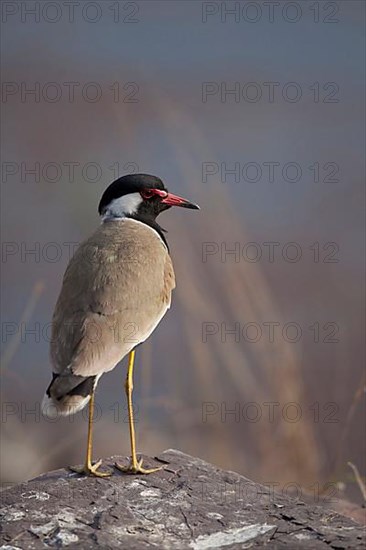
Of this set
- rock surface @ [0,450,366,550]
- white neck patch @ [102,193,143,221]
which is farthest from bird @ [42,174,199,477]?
rock surface @ [0,450,366,550]

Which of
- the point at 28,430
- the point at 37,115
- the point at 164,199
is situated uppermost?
the point at 37,115

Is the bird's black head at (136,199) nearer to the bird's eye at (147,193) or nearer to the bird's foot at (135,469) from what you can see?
the bird's eye at (147,193)

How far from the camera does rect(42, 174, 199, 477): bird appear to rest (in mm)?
4984

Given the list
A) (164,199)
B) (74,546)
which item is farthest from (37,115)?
(74,546)

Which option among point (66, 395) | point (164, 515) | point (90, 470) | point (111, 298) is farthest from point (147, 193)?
point (164, 515)

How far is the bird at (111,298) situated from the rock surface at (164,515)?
7.4 inches

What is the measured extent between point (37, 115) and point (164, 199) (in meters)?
7.33

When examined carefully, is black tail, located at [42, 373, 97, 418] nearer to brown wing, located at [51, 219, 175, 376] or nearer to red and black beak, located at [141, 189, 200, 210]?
brown wing, located at [51, 219, 175, 376]

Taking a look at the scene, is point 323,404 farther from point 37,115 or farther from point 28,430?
point 37,115

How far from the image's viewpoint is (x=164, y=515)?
4.73m

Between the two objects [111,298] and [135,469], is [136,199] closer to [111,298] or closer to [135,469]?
[111,298]

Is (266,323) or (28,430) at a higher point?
(266,323)

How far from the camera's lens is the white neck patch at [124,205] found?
575 centimetres

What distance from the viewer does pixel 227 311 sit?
9.40 meters
